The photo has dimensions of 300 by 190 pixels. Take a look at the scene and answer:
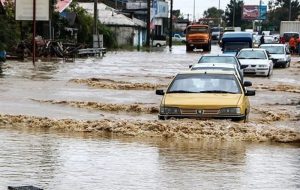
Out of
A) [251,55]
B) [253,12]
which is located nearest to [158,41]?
[251,55]

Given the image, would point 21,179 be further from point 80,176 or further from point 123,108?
point 123,108

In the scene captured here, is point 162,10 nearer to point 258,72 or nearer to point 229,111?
point 258,72

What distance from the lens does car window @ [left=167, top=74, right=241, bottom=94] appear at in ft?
56.0

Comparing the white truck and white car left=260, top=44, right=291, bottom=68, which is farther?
the white truck

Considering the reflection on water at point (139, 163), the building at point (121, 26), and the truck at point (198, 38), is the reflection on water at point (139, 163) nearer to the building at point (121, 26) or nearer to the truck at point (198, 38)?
the truck at point (198, 38)

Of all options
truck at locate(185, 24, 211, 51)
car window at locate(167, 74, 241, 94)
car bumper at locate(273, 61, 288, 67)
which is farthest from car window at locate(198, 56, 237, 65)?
truck at locate(185, 24, 211, 51)

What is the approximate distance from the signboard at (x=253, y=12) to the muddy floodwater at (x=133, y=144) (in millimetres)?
134473

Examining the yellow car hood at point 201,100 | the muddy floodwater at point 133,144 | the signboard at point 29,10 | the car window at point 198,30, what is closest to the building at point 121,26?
the car window at point 198,30

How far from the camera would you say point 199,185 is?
33.2 feet

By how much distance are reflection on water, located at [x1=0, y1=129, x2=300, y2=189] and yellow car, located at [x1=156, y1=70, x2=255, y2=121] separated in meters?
1.14

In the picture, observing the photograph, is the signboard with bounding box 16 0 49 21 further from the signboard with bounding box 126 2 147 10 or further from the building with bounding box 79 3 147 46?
the signboard with bounding box 126 2 147 10

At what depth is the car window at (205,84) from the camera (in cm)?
1708

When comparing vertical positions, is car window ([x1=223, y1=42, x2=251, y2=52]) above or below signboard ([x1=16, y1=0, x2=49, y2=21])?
below

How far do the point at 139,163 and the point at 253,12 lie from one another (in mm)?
151744
